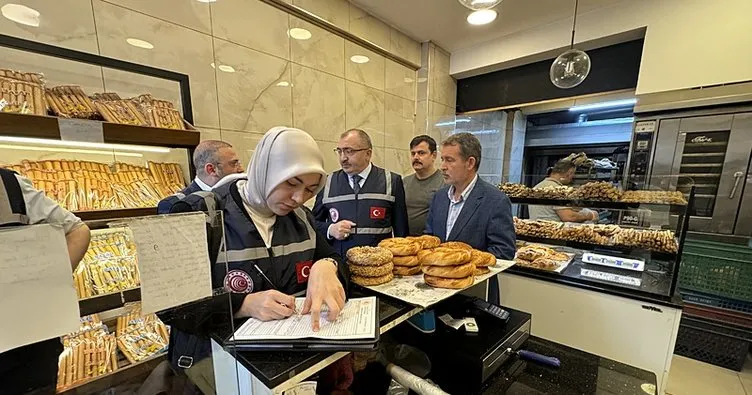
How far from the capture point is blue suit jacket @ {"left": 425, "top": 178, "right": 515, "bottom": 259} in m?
1.61

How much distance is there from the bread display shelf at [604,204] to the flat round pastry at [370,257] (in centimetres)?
173

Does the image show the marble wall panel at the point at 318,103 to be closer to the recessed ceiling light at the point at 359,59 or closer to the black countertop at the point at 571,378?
the recessed ceiling light at the point at 359,59

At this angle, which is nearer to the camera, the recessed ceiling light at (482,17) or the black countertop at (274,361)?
the black countertop at (274,361)

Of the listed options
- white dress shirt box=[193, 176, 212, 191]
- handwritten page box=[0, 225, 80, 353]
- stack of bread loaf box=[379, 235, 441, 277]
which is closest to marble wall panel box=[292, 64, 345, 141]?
white dress shirt box=[193, 176, 212, 191]

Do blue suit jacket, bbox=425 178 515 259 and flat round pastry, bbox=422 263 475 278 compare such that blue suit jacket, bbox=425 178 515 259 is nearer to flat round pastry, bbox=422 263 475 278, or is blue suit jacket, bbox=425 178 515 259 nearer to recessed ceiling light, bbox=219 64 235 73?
flat round pastry, bbox=422 263 475 278

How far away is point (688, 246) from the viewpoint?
258 cm

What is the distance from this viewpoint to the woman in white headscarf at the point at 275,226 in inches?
31.8

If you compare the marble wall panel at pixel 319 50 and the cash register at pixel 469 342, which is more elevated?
the marble wall panel at pixel 319 50

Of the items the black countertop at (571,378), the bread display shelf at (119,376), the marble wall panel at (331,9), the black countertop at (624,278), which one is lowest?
the black countertop at (624,278)

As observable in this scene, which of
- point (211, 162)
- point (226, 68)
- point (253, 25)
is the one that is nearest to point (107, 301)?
point (211, 162)

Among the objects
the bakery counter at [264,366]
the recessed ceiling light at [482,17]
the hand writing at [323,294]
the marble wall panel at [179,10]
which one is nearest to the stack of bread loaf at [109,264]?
the bakery counter at [264,366]

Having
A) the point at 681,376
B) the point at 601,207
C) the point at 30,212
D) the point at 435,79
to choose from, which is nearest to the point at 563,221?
the point at 601,207

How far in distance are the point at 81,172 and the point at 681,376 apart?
13.6ft

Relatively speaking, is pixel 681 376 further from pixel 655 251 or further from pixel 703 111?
pixel 703 111
